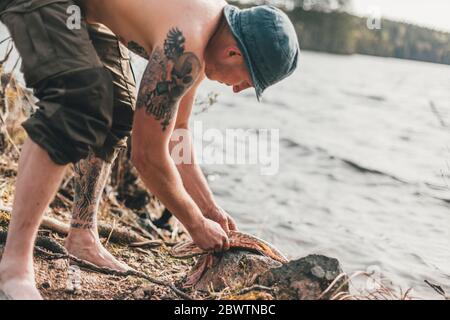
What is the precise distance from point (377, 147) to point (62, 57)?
10152 millimetres

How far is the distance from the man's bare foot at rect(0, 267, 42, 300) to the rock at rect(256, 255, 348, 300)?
1.06m

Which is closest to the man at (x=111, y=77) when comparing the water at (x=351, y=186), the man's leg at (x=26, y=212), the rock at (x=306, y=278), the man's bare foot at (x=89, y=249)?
the man's leg at (x=26, y=212)

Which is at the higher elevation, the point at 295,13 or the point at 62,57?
the point at 62,57

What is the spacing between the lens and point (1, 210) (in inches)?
132

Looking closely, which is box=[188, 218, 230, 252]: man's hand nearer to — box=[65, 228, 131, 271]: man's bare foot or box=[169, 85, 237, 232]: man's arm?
box=[169, 85, 237, 232]: man's arm

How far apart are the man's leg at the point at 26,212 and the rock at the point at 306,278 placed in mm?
1062

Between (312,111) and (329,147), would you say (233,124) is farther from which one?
(312,111)

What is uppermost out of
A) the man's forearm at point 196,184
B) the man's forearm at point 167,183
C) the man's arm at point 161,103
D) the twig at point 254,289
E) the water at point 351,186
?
the man's arm at point 161,103

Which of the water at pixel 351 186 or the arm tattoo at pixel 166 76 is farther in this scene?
the water at pixel 351 186

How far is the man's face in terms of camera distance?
8.41 feet

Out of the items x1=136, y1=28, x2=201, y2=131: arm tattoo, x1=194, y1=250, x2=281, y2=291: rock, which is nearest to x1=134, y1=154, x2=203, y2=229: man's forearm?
x1=136, y1=28, x2=201, y2=131: arm tattoo

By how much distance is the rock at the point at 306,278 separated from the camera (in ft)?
8.32

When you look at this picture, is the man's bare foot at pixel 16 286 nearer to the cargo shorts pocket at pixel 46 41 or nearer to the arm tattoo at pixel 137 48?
the cargo shorts pocket at pixel 46 41
